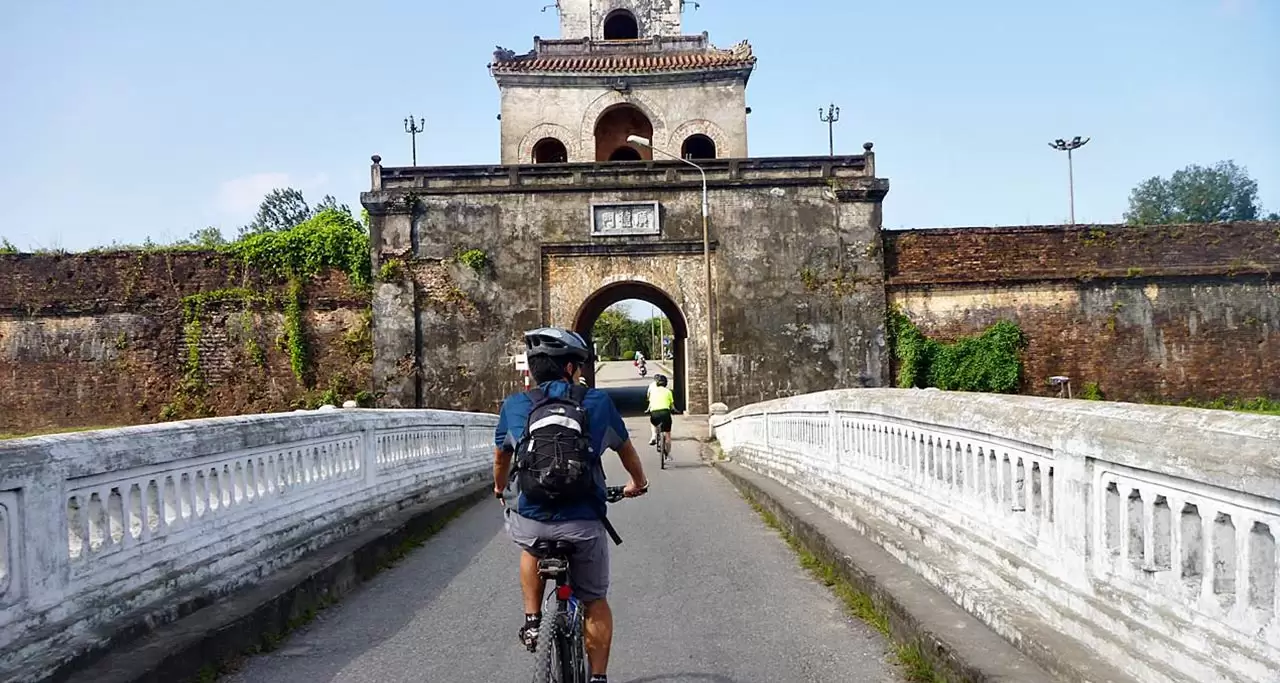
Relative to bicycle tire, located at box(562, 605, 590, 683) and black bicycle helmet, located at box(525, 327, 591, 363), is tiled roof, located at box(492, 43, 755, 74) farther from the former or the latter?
bicycle tire, located at box(562, 605, 590, 683)

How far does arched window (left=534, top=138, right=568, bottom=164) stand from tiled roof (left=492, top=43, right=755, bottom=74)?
210 centimetres

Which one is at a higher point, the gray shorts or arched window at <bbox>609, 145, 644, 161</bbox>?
arched window at <bbox>609, 145, 644, 161</bbox>

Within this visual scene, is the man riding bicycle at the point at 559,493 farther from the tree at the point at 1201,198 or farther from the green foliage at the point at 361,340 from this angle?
the tree at the point at 1201,198

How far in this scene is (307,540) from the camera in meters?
6.68

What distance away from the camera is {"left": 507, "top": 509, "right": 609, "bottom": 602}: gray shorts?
3.79 metres

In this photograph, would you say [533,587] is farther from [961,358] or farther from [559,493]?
[961,358]

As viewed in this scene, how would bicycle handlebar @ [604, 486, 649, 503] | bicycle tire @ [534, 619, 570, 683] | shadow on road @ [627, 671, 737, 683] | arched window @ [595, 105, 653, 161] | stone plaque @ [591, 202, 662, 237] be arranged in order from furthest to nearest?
arched window @ [595, 105, 653, 161] → stone plaque @ [591, 202, 662, 237] → shadow on road @ [627, 671, 737, 683] → bicycle handlebar @ [604, 486, 649, 503] → bicycle tire @ [534, 619, 570, 683]

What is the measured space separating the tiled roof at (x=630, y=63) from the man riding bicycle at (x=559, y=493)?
83.9ft

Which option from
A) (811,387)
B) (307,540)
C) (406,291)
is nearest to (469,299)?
(406,291)

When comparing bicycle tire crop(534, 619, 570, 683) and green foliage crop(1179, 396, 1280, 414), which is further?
green foliage crop(1179, 396, 1280, 414)

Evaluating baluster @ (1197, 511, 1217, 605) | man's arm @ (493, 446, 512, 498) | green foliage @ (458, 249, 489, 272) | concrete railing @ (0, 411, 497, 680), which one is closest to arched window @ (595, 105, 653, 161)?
green foliage @ (458, 249, 489, 272)

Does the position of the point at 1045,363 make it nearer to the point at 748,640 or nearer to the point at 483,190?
the point at 483,190

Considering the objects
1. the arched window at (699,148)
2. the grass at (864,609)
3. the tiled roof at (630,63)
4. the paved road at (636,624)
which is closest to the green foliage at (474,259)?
the tiled roof at (630,63)

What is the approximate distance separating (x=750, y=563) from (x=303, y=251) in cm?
2122
